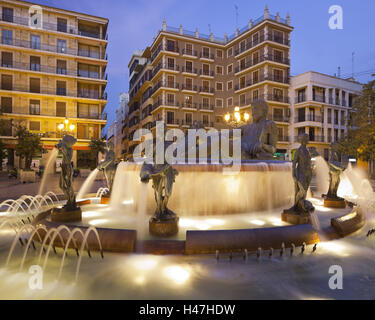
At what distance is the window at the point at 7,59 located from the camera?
29.7m

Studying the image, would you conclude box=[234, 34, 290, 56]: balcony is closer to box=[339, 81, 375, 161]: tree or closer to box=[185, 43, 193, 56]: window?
box=[185, 43, 193, 56]: window

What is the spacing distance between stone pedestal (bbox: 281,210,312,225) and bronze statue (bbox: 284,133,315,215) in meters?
0.08

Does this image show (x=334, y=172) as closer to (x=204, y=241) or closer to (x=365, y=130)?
(x=204, y=241)

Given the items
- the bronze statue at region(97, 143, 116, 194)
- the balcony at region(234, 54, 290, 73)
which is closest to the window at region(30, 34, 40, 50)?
the balcony at region(234, 54, 290, 73)

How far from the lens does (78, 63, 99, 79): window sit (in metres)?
33.2

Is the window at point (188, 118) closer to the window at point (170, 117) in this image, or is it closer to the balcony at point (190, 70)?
the window at point (170, 117)

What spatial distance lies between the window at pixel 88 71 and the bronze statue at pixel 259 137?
31.3m

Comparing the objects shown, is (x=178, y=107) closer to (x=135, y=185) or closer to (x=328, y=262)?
(x=135, y=185)

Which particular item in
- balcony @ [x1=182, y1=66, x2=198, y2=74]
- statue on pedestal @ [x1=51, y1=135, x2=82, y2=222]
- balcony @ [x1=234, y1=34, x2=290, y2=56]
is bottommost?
statue on pedestal @ [x1=51, y1=135, x2=82, y2=222]

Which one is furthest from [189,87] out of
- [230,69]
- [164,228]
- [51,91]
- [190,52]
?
[164,228]

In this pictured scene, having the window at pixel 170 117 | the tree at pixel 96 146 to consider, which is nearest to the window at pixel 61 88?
the tree at pixel 96 146

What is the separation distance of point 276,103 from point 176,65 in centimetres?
1536
